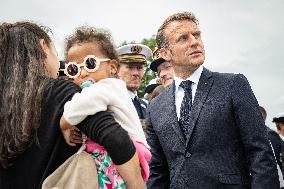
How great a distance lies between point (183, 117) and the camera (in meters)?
3.78

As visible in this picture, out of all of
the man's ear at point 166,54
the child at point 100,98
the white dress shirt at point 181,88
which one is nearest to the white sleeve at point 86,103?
the child at point 100,98

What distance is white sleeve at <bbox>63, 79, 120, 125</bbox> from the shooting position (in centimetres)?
192

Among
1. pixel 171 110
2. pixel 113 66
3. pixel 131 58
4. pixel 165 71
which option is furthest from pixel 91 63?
pixel 165 71

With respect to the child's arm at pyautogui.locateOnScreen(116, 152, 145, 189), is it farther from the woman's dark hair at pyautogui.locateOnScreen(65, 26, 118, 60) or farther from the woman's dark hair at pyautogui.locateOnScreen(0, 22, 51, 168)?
the woman's dark hair at pyautogui.locateOnScreen(65, 26, 118, 60)

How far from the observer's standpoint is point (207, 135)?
3498mm

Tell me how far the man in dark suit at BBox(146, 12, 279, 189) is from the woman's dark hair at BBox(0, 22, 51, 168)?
69.8 inches

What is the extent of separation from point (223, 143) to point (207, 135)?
0.15 meters

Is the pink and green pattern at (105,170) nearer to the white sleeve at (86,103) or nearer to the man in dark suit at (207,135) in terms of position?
the white sleeve at (86,103)

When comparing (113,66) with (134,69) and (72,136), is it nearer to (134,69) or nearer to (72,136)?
(72,136)

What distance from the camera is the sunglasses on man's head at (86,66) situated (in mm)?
2500

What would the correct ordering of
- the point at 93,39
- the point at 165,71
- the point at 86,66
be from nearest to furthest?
the point at 86,66 → the point at 93,39 → the point at 165,71

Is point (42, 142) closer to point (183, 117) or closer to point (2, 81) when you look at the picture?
point (2, 81)

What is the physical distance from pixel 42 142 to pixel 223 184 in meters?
1.87

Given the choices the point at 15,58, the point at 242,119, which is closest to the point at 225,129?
the point at 242,119
